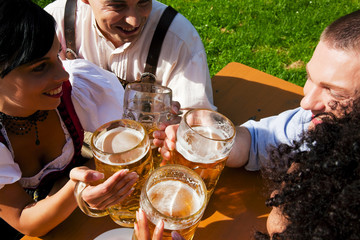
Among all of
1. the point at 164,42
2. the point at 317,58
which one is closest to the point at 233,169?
the point at 317,58

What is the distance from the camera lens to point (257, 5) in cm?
380

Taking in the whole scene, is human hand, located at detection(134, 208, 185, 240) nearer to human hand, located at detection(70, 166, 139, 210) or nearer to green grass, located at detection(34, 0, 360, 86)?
human hand, located at detection(70, 166, 139, 210)

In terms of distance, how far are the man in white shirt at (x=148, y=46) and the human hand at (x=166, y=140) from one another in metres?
0.54

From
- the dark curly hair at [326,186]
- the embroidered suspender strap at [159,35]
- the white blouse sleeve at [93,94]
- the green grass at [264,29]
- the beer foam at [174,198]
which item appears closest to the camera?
the dark curly hair at [326,186]

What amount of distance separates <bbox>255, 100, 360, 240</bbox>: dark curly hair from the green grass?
2445 millimetres

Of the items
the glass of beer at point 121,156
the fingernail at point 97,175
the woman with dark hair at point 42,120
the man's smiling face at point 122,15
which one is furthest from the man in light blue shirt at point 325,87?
the man's smiling face at point 122,15

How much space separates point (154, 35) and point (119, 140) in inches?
34.9

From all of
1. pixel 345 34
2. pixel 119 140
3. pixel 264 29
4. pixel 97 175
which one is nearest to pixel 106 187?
pixel 97 175

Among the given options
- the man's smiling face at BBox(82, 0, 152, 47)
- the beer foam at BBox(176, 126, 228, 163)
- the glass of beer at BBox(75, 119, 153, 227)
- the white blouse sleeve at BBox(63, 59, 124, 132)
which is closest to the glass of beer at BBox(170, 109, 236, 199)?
the beer foam at BBox(176, 126, 228, 163)

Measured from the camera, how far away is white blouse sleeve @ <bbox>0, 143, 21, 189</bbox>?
3.13 feet

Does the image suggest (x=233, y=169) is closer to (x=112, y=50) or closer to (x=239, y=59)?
(x=112, y=50)

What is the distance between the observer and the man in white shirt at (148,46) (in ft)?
5.13

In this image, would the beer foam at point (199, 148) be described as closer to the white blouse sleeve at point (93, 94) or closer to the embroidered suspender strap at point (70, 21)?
the white blouse sleeve at point (93, 94)

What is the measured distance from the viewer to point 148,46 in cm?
161
